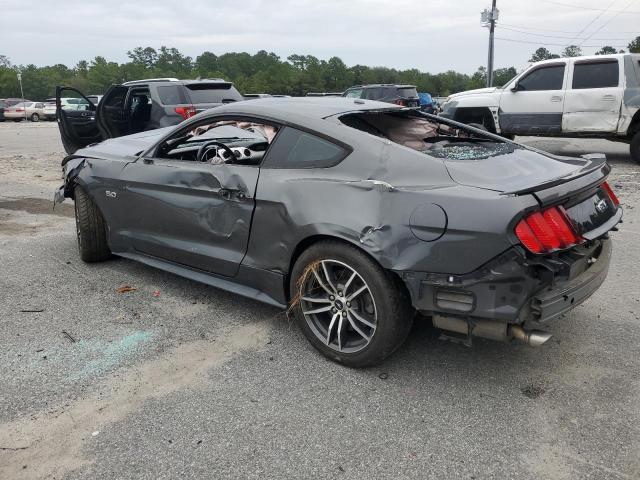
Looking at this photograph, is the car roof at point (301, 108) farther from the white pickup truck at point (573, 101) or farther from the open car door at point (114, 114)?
the white pickup truck at point (573, 101)

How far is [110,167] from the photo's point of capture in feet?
14.6

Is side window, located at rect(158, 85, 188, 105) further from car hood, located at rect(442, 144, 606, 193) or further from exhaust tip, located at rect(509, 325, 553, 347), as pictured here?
exhaust tip, located at rect(509, 325, 553, 347)

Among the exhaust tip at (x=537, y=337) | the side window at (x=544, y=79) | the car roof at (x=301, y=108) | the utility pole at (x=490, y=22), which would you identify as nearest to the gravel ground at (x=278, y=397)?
the exhaust tip at (x=537, y=337)

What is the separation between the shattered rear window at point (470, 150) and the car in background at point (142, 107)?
6.44 meters

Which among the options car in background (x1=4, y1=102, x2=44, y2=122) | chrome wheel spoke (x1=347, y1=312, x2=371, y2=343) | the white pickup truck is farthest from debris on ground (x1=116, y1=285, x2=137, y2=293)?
car in background (x1=4, y1=102, x2=44, y2=122)

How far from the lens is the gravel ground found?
7.81ft

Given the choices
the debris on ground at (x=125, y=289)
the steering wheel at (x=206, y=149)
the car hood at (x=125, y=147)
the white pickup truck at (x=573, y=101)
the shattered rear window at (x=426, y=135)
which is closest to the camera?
the shattered rear window at (x=426, y=135)

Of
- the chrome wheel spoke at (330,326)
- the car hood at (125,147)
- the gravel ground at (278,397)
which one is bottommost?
the gravel ground at (278,397)

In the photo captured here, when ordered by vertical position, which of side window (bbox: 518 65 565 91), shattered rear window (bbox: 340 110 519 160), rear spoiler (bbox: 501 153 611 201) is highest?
side window (bbox: 518 65 565 91)

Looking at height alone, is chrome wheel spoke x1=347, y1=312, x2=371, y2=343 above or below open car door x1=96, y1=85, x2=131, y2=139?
below

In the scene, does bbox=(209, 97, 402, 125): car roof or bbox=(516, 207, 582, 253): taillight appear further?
bbox=(209, 97, 402, 125): car roof

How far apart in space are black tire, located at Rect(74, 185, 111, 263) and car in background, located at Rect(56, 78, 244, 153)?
4.40 m

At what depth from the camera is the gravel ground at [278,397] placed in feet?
7.81

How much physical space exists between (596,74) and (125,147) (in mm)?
9076
